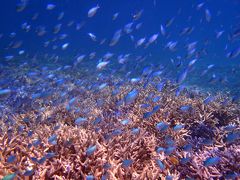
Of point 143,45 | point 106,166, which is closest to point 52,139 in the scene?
point 106,166

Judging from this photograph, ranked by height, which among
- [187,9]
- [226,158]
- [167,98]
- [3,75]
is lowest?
[226,158]

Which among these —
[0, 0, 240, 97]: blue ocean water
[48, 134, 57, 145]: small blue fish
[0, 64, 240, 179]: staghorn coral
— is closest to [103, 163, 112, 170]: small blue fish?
[0, 64, 240, 179]: staghorn coral

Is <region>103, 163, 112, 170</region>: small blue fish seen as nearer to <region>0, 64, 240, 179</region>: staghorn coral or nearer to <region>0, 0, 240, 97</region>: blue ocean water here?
<region>0, 64, 240, 179</region>: staghorn coral

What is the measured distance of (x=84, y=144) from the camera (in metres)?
5.09

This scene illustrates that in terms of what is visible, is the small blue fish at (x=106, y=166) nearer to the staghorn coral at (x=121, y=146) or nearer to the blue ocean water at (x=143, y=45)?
the staghorn coral at (x=121, y=146)

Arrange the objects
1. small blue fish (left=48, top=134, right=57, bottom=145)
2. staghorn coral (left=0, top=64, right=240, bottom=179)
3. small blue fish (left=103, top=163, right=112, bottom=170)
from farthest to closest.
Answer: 1. small blue fish (left=48, top=134, right=57, bottom=145)
2. staghorn coral (left=0, top=64, right=240, bottom=179)
3. small blue fish (left=103, top=163, right=112, bottom=170)

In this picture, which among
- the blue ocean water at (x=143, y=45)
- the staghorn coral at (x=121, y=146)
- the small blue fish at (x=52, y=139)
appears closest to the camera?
the staghorn coral at (x=121, y=146)

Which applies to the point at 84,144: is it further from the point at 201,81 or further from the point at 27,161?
the point at 201,81

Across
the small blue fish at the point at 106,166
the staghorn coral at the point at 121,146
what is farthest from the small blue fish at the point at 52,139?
the small blue fish at the point at 106,166

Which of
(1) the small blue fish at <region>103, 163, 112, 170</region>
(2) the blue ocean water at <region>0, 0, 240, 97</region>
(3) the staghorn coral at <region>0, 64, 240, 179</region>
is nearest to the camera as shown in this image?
(1) the small blue fish at <region>103, 163, 112, 170</region>

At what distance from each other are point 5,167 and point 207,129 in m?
4.61

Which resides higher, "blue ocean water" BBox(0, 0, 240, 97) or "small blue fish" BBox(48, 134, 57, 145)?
"blue ocean water" BBox(0, 0, 240, 97)

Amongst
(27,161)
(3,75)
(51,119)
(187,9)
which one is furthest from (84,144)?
(187,9)

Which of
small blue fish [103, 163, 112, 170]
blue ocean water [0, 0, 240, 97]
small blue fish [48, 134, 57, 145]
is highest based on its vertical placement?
blue ocean water [0, 0, 240, 97]
